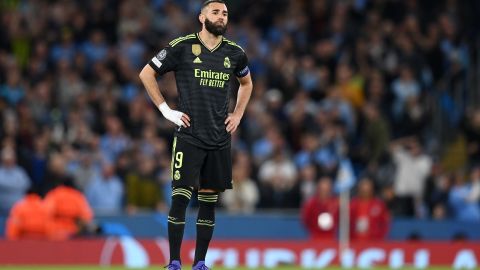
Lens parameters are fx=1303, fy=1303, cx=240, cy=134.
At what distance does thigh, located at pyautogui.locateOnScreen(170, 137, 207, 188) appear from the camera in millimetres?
13453

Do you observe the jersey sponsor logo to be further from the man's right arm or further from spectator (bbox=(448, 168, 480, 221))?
spectator (bbox=(448, 168, 480, 221))

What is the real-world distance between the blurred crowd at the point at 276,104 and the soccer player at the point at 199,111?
877 centimetres

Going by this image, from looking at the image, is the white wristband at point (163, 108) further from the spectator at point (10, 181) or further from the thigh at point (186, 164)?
the spectator at point (10, 181)

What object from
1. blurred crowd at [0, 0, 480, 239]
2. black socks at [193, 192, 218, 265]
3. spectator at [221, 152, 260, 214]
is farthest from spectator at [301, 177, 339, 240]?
black socks at [193, 192, 218, 265]

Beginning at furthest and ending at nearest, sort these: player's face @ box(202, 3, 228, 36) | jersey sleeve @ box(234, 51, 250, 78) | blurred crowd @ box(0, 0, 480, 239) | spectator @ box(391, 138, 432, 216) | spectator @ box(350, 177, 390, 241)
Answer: spectator @ box(391, 138, 432, 216) → blurred crowd @ box(0, 0, 480, 239) → spectator @ box(350, 177, 390, 241) → jersey sleeve @ box(234, 51, 250, 78) → player's face @ box(202, 3, 228, 36)

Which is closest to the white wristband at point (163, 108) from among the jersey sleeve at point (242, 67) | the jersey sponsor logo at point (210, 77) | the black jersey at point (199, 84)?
the black jersey at point (199, 84)

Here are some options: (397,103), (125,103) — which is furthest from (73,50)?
(397,103)

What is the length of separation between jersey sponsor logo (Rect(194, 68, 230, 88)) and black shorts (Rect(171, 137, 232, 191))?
2.14 ft

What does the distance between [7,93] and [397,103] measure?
308 inches

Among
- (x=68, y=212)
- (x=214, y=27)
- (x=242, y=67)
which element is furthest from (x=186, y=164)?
(x=68, y=212)

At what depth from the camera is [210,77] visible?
13555mm

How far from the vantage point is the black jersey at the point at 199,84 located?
44.3ft

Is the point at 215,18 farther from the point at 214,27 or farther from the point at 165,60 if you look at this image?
the point at 165,60

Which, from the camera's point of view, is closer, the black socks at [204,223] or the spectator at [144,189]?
the black socks at [204,223]
